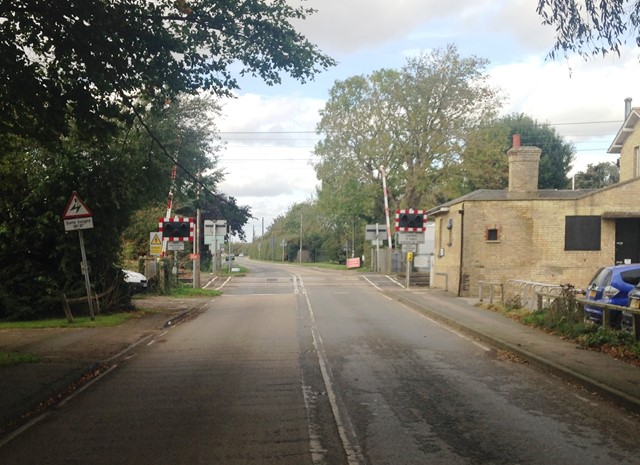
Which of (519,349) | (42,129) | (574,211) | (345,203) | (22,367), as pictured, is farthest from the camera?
(345,203)

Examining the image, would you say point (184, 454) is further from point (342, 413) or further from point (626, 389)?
point (626, 389)

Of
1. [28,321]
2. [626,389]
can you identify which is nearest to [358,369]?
[626,389]

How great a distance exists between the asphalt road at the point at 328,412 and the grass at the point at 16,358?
52.6 inches

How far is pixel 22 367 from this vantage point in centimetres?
1003

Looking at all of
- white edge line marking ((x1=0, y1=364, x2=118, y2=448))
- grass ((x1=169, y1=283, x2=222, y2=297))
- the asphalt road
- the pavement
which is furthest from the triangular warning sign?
grass ((x1=169, y1=283, x2=222, y2=297))

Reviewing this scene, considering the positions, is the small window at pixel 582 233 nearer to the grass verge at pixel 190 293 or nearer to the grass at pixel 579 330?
the grass at pixel 579 330

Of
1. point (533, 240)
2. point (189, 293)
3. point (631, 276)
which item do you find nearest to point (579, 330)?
point (631, 276)

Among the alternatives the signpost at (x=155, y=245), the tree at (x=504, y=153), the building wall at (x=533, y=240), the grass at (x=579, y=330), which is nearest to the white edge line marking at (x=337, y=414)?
the grass at (x=579, y=330)

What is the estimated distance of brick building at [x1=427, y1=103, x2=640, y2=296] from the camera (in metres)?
25.5

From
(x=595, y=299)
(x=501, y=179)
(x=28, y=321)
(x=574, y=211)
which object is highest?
(x=501, y=179)

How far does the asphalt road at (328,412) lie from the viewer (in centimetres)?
604

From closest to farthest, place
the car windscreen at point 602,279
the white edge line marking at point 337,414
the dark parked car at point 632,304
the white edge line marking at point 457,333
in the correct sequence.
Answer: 1. the white edge line marking at point 337,414
2. the dark parked car at point 632,304
3. the white edge line marking at point 457,333
4. the car windscreen at point 602,279

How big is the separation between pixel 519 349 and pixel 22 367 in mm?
8245

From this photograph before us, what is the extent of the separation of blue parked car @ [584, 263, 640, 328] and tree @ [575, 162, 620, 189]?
52.0 meters
